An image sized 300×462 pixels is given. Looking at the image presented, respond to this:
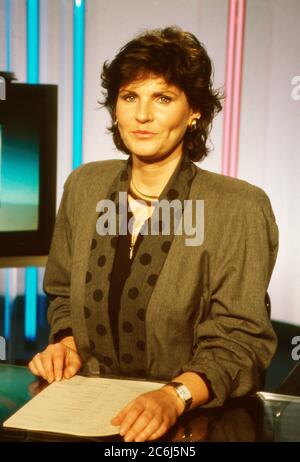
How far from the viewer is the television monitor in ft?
6.62

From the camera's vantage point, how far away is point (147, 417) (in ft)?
3.04

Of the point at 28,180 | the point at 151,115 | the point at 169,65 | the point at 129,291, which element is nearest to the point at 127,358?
the point at 129,291

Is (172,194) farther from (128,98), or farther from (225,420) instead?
(225,420)

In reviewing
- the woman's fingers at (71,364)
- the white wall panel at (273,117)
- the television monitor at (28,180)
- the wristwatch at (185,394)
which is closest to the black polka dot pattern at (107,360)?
the woman's fingers at (71,364)

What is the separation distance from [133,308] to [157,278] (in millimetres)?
80

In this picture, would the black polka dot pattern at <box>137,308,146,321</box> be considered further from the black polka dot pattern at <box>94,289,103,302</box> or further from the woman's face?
the woman's face

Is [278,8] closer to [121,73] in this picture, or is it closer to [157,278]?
[121,73]

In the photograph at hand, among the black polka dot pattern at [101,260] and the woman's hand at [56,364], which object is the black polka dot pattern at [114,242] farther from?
the woman's hand at [56,364]

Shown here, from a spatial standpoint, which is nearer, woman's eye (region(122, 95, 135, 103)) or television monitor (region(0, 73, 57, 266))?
woman's eye (region(122, 95, 135, 103))

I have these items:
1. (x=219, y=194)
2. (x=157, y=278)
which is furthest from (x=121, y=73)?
(x=157, y=278)

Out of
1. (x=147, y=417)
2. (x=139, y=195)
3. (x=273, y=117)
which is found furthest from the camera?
(x=273, y=117)

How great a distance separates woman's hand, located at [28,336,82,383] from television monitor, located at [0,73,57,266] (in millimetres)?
869

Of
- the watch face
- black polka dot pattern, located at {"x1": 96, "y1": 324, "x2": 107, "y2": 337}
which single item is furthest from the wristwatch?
black polka dot pattern, located at {"x1": 96, "y1": 324, "x2": 107, "y2": 337}

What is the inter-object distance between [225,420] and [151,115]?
609 mm
